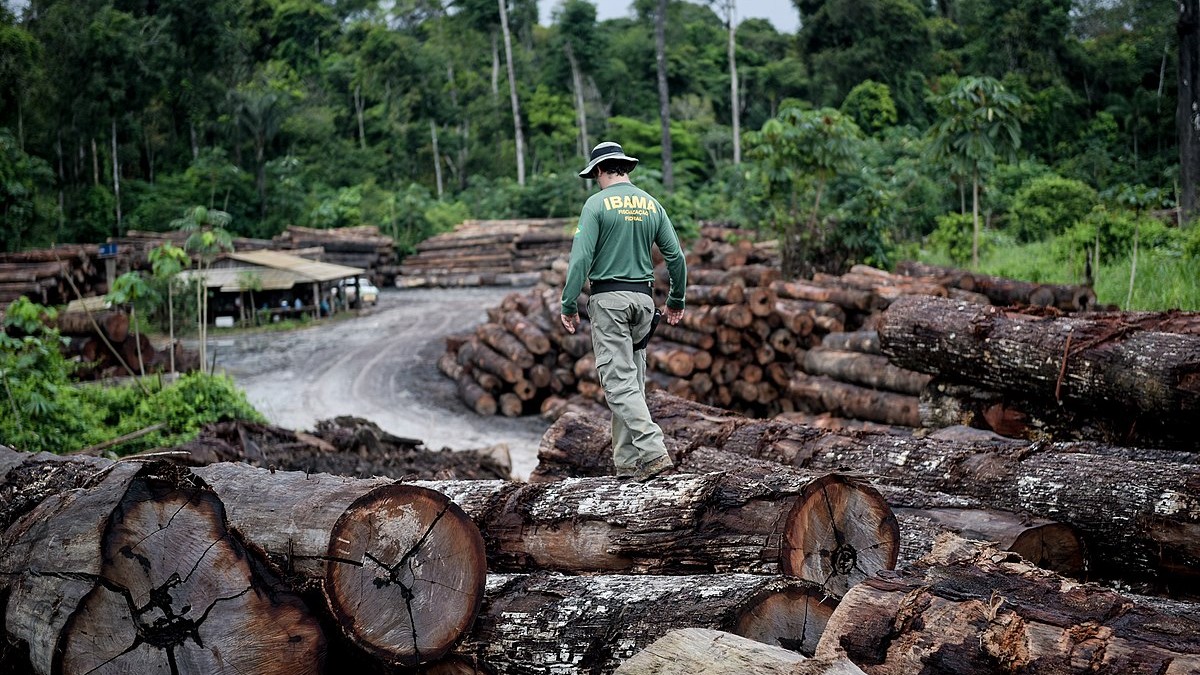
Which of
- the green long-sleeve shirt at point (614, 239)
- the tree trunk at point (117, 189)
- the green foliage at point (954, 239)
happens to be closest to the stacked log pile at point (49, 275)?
the tree trunk at point (117, 189)

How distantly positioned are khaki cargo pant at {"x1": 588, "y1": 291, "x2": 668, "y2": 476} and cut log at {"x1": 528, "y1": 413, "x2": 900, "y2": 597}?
3.51ft

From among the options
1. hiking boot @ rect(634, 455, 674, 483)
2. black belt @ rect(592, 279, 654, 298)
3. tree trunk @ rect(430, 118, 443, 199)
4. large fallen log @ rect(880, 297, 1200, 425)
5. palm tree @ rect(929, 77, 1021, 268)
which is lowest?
hiking boot @ rect(634, 455, 674, 483)

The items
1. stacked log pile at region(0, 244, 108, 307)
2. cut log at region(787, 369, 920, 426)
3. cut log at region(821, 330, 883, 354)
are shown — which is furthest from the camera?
stacked log pile at region(0, 244, 108, 307)

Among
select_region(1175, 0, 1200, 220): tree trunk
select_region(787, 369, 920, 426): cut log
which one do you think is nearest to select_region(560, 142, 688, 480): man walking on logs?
select_region(787, 369, 920, 426): cut log

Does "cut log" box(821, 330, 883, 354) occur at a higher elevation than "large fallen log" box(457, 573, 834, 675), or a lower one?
higher

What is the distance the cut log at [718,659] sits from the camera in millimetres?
3223

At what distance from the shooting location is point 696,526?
471cm

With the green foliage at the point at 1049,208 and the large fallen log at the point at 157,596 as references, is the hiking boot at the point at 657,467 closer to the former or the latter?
the large fallen log at the point at 157,596

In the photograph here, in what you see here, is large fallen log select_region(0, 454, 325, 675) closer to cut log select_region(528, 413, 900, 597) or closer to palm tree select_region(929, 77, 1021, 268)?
cut log select_region(528, 413, 900, 597)

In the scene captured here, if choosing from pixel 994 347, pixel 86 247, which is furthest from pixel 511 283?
pixel 994 347

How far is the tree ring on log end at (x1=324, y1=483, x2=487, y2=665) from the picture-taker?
13.0 feet

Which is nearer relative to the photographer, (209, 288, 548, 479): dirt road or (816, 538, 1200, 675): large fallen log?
(816, 538, 1200, 675): large fallen log

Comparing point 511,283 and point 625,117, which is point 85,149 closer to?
point 511,283

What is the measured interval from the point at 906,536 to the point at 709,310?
10144mm
